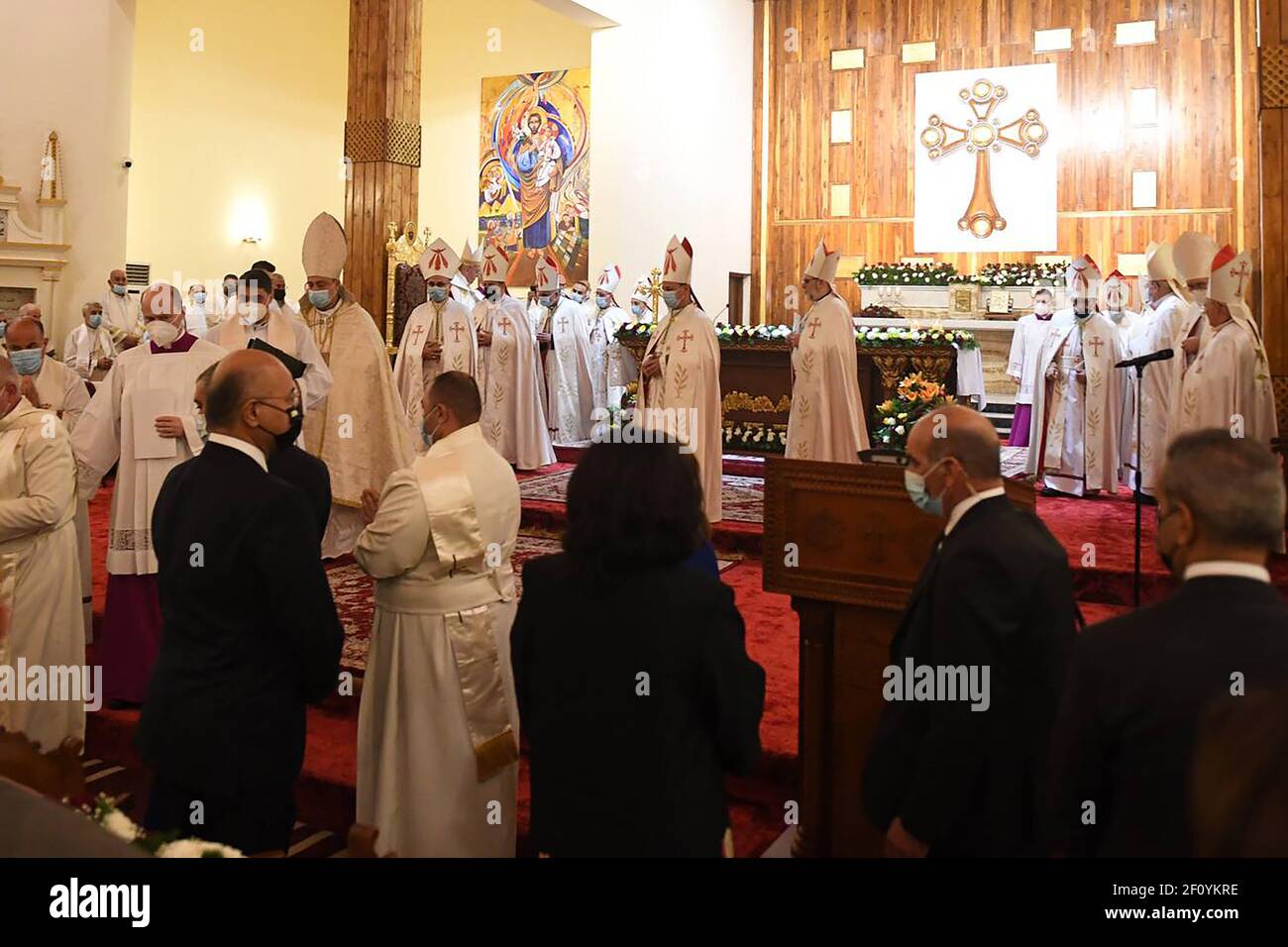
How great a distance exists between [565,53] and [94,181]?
853 cm

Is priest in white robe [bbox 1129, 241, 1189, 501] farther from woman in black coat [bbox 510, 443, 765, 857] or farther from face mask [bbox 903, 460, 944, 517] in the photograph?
woman in black coat [bbox 510, 443, 765, 857]

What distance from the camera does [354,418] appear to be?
7617 millimetres

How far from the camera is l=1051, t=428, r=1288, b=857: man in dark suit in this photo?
1.84 meters

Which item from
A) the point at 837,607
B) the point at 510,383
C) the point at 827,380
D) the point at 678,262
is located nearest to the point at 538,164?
the point at 510,383

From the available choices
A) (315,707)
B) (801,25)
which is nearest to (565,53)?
(801,25)

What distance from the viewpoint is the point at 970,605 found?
2.46m

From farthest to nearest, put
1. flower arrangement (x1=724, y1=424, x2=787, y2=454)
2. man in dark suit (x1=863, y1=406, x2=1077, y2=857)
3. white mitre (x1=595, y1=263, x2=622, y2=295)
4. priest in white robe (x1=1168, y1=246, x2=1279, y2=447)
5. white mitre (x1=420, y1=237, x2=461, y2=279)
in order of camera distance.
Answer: white mitre (x1=595, y1=263, x2=622, y2=295)
flower arrangement (x1=724, y1=424, x2=787, y2=454)
white mitre (x1=420, y1=237, x2=461, y2=279)
priest in white robe (x1=1168, y1=246, x2=1279, y2=447)
man in dark suit (x1=863, y1=406, x2=1077, y2=857)

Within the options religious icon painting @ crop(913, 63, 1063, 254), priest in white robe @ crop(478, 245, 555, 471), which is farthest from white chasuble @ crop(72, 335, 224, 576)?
religious icon painting @ crop(913, 63, 1063, 254)

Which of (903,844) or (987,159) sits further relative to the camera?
(987,159)

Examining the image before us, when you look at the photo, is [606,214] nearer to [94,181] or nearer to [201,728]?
[94,181]

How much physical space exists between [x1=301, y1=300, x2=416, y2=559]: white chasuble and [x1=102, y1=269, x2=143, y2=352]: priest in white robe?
6.12 m

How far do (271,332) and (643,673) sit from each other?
5.55m

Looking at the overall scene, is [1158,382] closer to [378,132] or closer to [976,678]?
[378,132]
